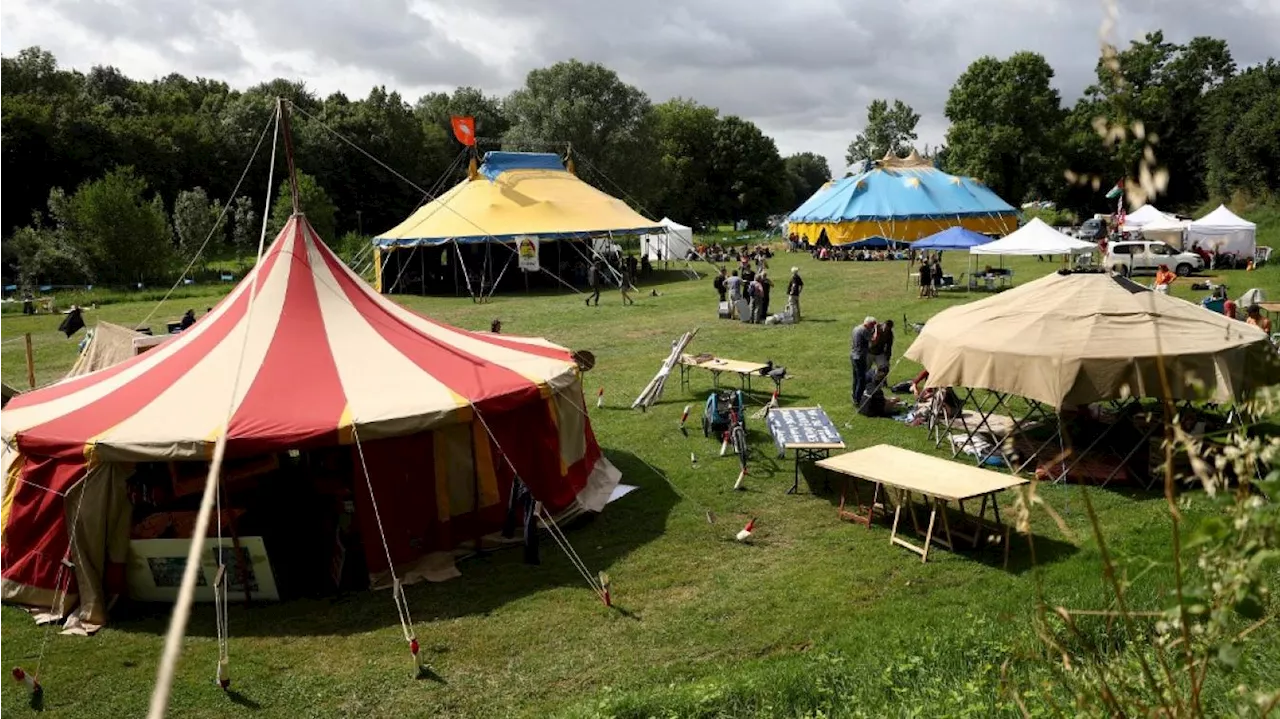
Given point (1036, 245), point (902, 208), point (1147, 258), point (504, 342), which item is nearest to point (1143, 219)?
point (1147, 258)

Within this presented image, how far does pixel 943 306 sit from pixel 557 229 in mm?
11804

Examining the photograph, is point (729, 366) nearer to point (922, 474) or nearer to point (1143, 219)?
Result: point (922, 474)

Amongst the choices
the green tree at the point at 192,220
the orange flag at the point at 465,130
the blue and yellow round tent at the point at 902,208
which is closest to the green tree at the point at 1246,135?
the blue and yellow round tent at the point at 902,208

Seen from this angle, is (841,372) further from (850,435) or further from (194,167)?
(194,167)

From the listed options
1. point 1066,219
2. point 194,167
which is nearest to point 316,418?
point 194,167

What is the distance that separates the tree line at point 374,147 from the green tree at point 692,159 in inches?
9.8

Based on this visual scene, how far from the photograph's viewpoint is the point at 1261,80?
1671 inches

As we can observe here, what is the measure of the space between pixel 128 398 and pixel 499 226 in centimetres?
2030

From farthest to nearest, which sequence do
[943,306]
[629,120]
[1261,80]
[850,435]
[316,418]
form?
[629,120]
[1261,80]
[943,306]
[850,435]
[316,418]

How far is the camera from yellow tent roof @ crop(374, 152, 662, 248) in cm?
2741

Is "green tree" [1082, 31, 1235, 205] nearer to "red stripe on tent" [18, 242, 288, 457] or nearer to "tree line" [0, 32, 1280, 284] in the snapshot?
"tree line" [0, 32, 1280, 284]

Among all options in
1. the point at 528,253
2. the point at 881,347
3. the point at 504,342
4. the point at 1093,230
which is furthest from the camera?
the point at 1093,230

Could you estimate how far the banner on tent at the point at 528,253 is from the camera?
27.4 metres

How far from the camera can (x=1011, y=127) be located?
165ft
